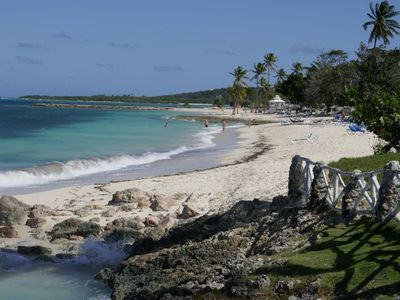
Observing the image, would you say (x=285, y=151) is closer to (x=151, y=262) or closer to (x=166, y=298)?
(x=151, y=262)

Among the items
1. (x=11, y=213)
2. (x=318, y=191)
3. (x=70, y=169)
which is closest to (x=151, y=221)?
(x=11, y=213)

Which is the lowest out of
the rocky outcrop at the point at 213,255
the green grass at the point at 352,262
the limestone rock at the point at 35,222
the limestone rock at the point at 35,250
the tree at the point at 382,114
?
the limestone rock at the point at 35,250

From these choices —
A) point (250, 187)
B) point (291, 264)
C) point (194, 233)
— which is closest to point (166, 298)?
point (291, 264)

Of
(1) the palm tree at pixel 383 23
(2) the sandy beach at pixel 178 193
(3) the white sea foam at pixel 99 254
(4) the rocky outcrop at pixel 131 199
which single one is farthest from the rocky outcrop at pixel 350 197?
(1) the palm tree at pixel 383 23

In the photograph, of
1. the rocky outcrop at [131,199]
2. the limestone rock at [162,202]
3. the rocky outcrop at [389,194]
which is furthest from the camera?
the rocky outcrop at [131,199]

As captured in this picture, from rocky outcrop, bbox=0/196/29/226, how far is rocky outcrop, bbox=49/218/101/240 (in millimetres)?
1392

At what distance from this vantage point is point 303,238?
9859 mm

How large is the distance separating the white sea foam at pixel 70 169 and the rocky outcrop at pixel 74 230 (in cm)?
1049

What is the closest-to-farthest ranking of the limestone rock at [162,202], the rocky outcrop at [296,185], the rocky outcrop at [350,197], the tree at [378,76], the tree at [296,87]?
the rocky outcrop at [350,197], the rocky outcrop at [296,185], the limestone rock at [162,202], the tree at [378,76], the tree at [296,87]

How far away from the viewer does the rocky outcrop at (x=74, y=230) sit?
49.1 feet

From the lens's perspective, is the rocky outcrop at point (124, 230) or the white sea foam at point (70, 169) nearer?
the rocky outcrop at point (124, 230)

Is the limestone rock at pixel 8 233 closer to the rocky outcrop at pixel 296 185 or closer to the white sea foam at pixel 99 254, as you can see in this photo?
the white sea foam at pixel 99 254

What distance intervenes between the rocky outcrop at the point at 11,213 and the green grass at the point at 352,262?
949 centimetres

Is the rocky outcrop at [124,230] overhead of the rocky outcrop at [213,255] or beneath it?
beneath
